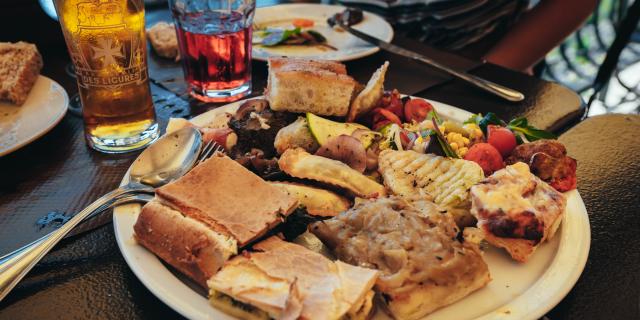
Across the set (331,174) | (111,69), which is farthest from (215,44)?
(331,174)

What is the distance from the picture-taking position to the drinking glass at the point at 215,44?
7.22ft

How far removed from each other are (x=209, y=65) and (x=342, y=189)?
103cm

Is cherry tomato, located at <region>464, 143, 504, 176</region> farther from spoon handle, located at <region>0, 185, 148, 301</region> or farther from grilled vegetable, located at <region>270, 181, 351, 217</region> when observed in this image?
spoon handle, located at <region>0, 185, 148, 301</region>

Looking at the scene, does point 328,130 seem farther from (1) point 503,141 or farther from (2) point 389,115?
(1) point 503,141

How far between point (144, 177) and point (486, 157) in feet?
3.45

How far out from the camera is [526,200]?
1.35 meters

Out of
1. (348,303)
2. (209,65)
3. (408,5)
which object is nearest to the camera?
(348,303)

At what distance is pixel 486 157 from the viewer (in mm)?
1662

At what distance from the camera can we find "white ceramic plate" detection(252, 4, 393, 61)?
262cm

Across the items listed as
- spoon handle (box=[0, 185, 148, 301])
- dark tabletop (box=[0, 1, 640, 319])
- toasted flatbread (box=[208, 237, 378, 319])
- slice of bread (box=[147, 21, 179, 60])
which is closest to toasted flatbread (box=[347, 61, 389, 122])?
dark tabletop (box=[0, 1, 640, 319])

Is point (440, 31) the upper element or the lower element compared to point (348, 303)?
lower

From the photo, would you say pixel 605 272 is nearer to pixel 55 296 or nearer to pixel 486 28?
pixel 55 296

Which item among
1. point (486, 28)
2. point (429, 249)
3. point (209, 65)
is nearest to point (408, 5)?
point (486, 28)

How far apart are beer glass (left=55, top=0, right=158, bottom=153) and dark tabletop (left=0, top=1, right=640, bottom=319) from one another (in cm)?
9
